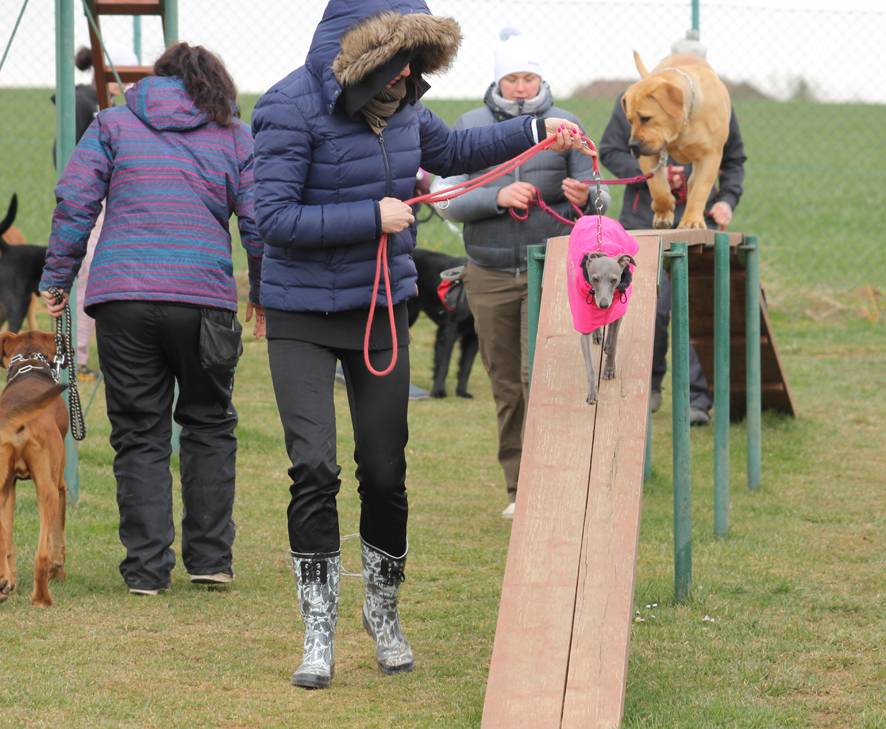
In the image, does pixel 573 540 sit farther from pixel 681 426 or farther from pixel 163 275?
pixel 163 275

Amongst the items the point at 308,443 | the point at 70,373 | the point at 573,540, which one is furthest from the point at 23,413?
the point at 573,540

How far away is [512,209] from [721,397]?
50.6 inches

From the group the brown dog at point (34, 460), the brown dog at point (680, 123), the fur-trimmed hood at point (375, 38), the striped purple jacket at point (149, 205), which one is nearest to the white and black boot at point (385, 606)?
the striped purple jacket at point (149, 205)

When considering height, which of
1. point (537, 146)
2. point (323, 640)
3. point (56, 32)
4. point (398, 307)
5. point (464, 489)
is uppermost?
point (56, 32)

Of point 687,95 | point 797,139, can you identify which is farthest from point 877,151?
point 687,95

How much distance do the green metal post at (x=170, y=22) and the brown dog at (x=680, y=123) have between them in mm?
2492

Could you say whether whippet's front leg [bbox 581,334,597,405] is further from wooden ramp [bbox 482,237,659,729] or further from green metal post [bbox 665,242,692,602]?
green metal post [bbox 665,242,692,602]

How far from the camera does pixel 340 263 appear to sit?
2965 millimetres

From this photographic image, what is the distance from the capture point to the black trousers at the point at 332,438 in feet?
9.61

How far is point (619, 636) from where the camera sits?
107 inches

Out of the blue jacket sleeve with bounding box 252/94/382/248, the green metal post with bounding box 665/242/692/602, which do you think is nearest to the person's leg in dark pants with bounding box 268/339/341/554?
the blue jacket sleeve with bounding box 252/94/382/248

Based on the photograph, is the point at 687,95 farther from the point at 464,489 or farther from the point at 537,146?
the point at 464,489

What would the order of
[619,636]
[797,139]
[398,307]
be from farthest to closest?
[797,139], [398,307], [619,636]

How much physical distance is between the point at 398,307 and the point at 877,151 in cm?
1505
